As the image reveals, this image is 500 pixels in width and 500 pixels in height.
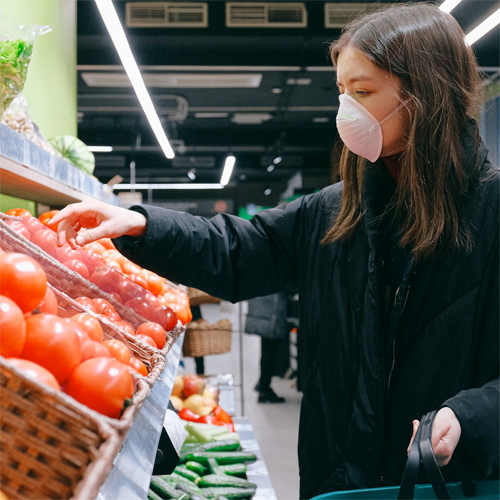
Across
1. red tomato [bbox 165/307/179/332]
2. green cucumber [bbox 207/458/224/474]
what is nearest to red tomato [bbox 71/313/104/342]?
red tomato [bbox 165/307/179/332]

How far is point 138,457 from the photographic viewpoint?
100 centimetres

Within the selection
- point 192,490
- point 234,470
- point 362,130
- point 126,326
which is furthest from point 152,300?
point 234,470

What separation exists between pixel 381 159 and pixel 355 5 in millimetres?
5223

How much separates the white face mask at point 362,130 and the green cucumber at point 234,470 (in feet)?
6.19

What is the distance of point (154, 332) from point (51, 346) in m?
0.70

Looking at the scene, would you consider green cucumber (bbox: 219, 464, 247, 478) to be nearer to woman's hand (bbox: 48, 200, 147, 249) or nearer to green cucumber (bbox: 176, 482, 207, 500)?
green cucumber (bbox: 176, 482, 207, 500)

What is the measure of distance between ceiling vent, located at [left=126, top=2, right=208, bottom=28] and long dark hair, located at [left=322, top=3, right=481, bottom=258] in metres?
5.20

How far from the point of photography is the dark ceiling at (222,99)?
6.40m

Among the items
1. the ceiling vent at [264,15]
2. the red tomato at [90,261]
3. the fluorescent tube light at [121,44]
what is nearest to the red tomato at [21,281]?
the red tomato at [90,261]

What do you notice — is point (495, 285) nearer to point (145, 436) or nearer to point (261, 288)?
point (261, 288)

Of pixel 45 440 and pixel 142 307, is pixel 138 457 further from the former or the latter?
pixel 142 307

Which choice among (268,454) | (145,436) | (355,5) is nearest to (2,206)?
(145,436)

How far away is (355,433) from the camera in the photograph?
1358 millimetres

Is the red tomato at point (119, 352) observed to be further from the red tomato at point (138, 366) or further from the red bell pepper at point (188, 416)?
the red bell pepper at point (188, 416)
